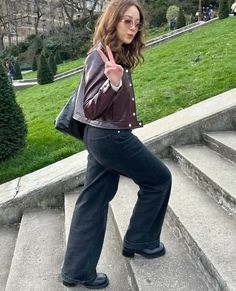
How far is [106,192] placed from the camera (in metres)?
2.70

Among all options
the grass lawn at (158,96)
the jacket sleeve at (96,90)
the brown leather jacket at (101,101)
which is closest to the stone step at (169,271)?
the brown leather jacket at (101,101)

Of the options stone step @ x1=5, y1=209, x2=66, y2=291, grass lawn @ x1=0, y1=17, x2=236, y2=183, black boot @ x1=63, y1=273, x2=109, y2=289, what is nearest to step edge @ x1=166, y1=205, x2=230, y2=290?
black boot @ x1=63, y1=273, x2=109, y2=289

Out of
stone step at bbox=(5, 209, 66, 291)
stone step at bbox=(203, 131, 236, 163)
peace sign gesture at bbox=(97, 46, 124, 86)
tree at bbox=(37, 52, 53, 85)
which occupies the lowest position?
tree at bbox=(37, 52, 53, 85)

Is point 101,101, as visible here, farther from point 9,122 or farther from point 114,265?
point 9,122

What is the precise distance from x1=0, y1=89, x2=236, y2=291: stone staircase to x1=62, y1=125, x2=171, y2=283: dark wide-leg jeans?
0.79 feet

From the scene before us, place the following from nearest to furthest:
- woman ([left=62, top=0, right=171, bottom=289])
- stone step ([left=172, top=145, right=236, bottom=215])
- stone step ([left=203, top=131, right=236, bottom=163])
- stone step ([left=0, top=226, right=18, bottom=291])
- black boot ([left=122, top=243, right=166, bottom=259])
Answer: woman ([left=62, top=0, right=171, bottom=289]) < black boot ([left=122, top=243, right=166, bottom=259]) < stone step ([left=172, top=145, right=236, bottom=215]) < stone step ([left=0, top=226, right=18, bottom=291]) < stone step ([left=203, top=131, right=236, bottom=163])

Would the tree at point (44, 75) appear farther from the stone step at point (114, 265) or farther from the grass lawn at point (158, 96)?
the stone step at point (114, 265)

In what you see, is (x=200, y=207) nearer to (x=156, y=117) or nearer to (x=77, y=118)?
(x=77, y=118)

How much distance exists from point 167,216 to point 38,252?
113cm

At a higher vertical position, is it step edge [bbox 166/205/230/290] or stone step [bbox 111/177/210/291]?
step edge [bbox 166/205/230/290]

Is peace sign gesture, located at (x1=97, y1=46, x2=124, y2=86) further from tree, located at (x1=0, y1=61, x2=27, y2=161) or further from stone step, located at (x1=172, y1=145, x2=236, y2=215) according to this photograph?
tree, located at (x1=0, y1=61, x2=27, y2=161)

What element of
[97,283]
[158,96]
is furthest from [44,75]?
[97,283]

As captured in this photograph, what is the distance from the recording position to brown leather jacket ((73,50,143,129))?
2.38 meters

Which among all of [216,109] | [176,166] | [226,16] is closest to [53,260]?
[176,166]
